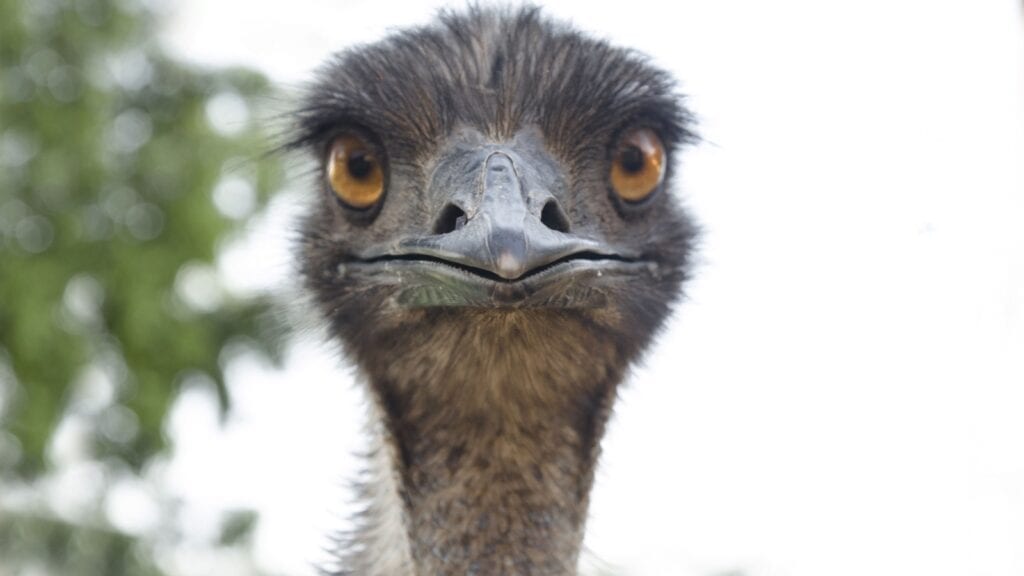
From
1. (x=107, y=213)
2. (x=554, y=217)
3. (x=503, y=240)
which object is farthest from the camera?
(x=107, y=213)

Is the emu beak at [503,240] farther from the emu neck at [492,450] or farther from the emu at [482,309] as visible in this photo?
the emu neck at [492,450]

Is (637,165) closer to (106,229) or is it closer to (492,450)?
(492,450)

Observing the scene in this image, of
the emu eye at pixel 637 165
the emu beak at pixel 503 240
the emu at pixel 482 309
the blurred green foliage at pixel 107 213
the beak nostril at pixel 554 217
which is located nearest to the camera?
the emu beak at pixel 503 240

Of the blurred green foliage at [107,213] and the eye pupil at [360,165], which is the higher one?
the eye pupil at [360,165]

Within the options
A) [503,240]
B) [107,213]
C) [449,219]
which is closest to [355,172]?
[449,219]

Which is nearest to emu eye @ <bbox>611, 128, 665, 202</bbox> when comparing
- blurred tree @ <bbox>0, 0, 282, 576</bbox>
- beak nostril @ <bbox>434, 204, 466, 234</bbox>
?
beak nostril @ <bbox>434, 204, 466, 234</bbox>

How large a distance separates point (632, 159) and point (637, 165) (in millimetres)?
12

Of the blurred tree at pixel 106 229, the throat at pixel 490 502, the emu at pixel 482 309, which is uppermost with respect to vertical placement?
the emu at pixel 482 309

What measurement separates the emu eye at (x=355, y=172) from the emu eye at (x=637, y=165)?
→ 1.16ft

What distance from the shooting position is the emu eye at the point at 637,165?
6.10ft

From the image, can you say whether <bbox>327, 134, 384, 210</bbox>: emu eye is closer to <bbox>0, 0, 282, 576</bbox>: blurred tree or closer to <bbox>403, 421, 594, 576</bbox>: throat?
<bbox>403, 421, 594, 576</bbox>: throat

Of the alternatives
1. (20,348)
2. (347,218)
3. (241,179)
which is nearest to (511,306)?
(347,218)

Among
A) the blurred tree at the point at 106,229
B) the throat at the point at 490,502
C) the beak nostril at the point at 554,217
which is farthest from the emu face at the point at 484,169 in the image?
the blurred tree at the point at 106,229

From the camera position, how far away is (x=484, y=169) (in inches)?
61.6
